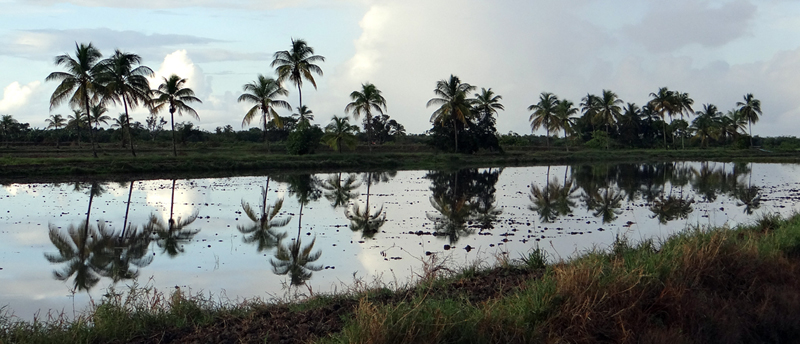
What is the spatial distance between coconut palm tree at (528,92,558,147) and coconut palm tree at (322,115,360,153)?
83.6 feet

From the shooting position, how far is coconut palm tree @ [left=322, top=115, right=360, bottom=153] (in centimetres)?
4534

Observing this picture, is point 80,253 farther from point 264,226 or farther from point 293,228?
point 293,228

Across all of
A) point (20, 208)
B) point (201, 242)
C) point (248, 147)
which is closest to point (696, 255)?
point (201, 242)

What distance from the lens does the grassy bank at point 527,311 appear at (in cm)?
520

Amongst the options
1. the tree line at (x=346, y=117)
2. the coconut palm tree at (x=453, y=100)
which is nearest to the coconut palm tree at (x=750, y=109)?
the tree line at (x=346, y=117)

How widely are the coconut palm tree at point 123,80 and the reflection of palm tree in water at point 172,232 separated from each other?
2140cm

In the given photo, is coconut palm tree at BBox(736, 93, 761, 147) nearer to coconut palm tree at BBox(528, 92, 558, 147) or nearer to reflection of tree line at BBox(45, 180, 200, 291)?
coconut palm tree at BBox(528, 92, 558, 147)

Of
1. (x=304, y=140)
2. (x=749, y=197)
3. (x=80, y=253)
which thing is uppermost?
(x=304, y=140)

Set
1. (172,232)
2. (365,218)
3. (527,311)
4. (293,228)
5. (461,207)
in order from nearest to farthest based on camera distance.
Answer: (527,311), (172,232), (293,228), (365,218), (461,207)

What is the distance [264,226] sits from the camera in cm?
1448

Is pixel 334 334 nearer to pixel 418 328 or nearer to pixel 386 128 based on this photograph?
pixel 418 328

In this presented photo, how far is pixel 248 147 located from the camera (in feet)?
166

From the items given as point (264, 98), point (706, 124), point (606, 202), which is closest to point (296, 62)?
point (264, 98)

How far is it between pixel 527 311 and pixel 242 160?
33.8 meters
